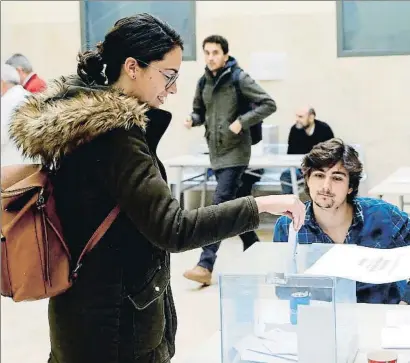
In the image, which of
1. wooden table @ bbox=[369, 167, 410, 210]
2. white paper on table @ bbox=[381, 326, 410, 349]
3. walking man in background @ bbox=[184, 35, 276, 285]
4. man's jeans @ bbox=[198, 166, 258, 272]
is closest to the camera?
white paper on table @ bbox=[381, 326, 410, 349]

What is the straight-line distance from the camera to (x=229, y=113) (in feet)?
15.5

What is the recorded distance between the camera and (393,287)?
7.77 feet

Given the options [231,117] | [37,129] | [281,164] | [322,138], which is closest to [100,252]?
[37,129]

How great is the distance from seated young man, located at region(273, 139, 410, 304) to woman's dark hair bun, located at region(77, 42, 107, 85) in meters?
1.03

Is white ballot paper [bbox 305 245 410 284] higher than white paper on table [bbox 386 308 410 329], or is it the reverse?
white ballot paper [bbox 305 245 410 284]

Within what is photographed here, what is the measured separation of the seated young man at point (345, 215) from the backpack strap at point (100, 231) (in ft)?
3.49

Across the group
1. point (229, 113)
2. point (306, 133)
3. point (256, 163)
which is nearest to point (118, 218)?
point (229, 113)

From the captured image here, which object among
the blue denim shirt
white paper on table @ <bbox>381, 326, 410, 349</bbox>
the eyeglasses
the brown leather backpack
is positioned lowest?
white paper on table @ <bbox>381, 326, 410, 349</bbox>

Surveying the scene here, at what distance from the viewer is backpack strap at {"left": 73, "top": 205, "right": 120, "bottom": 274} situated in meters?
1.39

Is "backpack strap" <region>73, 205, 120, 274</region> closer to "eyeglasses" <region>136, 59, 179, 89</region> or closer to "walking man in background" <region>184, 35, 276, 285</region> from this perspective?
"eyeglasses" <region>136, 59, 179, 89</region>

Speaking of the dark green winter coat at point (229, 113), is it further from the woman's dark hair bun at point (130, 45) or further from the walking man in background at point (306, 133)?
the woman's dark hair bun at point (130, 45)

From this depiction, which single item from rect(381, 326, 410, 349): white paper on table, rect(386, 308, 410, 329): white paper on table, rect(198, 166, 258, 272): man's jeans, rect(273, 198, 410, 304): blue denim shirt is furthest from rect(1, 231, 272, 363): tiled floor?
rect(381, 326, 410, 349): white paper on table

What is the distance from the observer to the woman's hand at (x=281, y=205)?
1.40 m

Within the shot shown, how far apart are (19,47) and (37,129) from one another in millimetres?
6158
